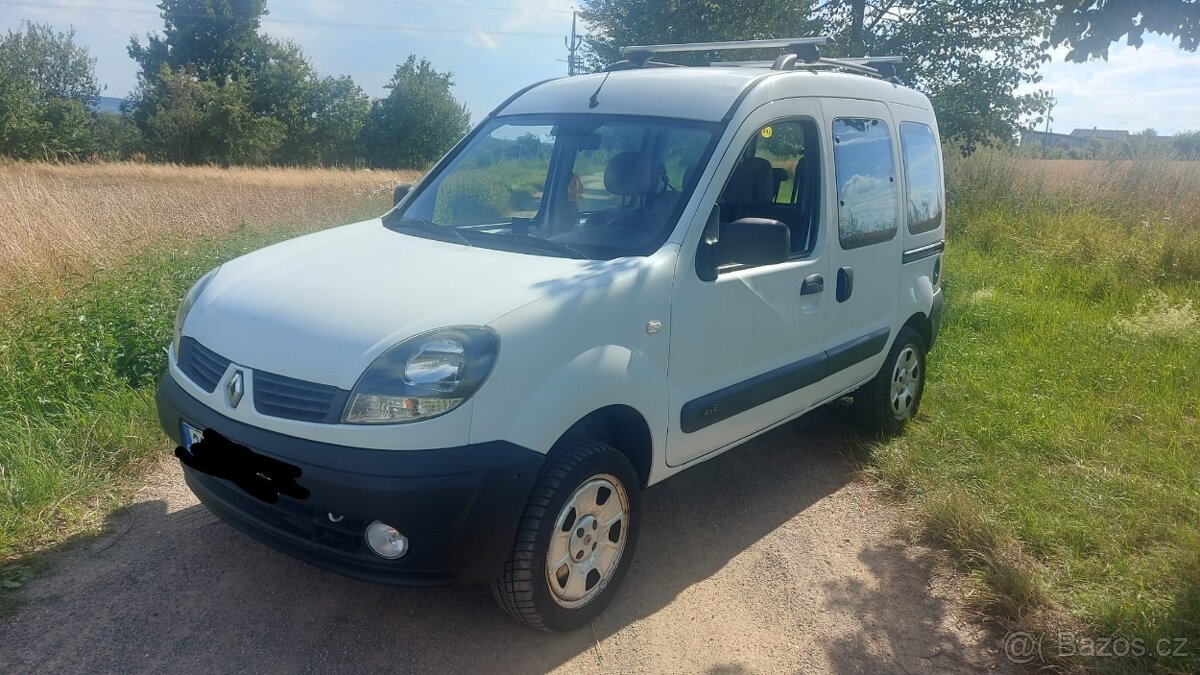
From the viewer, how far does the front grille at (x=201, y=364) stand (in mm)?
2938

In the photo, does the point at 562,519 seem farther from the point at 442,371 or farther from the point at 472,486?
the point at 442,371

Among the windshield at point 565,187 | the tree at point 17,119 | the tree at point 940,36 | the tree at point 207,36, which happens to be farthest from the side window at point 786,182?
the tree at point 207,36

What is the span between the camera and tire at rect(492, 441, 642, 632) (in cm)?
280

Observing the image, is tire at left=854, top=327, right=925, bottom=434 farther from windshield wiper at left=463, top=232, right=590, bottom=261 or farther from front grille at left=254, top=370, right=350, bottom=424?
front grille at left=254, top=370, right=350, bottom=424

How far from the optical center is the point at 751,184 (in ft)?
13.4

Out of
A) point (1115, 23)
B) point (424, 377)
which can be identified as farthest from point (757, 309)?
point (1115, 23)

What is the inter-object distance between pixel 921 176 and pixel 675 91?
7.30ft

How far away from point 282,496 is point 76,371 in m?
2.96

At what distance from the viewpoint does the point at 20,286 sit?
6125 mm

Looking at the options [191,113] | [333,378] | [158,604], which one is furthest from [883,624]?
[191,113]

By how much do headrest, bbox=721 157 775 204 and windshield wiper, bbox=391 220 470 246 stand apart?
1.17 m

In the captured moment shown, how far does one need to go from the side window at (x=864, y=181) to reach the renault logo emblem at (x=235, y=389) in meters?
2.91

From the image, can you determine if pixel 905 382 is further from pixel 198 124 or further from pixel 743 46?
pixel 198 124

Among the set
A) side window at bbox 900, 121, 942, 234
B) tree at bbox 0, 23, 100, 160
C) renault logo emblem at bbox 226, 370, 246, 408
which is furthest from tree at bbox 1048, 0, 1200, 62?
tree at bbox 0, 23, 100, 160
